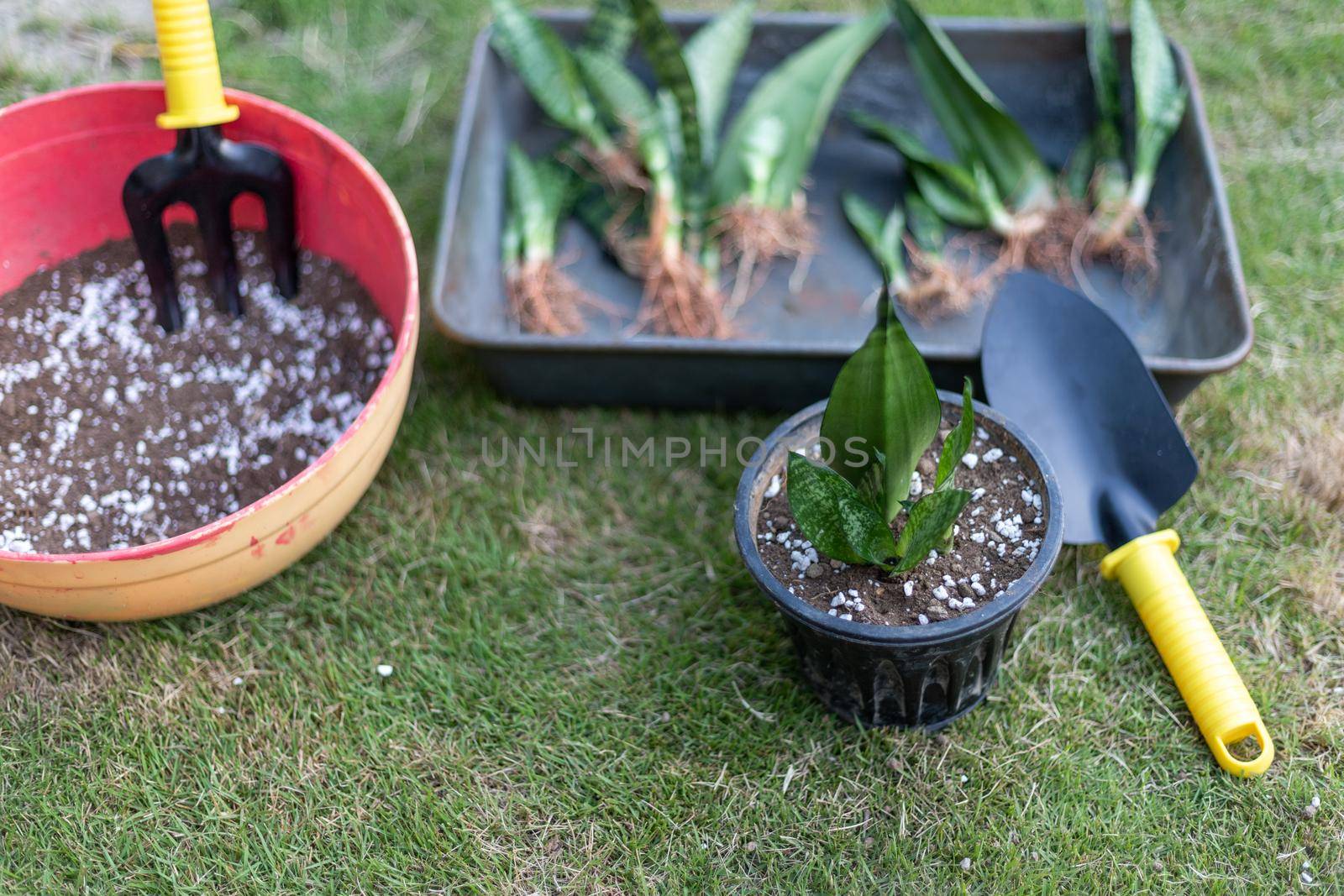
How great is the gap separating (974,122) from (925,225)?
0.57 ft

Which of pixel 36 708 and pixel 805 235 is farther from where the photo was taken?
pixel 805 235

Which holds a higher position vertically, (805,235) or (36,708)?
(805,235)

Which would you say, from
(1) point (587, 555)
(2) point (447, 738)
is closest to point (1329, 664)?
(1) point (587, 555)

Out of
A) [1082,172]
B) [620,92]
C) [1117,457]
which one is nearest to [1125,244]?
[1082,172]

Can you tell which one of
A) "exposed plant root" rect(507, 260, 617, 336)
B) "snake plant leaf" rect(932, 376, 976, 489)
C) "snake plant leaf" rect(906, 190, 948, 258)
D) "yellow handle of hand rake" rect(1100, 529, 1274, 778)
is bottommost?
"yellow handle of hand rake" rect(1100, 529, 1274, 778)

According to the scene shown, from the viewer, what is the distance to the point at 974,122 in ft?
5.54

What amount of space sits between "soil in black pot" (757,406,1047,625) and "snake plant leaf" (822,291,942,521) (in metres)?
0.09

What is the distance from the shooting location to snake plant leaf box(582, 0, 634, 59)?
68.2 inches

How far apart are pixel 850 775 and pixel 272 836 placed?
25.3 inches

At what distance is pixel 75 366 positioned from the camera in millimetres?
1440

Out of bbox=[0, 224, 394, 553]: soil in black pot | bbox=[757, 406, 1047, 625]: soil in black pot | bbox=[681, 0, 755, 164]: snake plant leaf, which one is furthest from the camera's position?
bbox=[681, 0, 755, 164]: snake plant leaf

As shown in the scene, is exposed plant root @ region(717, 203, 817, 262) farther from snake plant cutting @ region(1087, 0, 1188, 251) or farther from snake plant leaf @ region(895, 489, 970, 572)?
snake plant leaf @ region(895, 489, 970, 572)

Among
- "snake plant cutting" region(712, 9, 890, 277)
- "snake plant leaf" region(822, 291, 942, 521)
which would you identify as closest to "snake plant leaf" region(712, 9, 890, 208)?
"snake plant cutting" region(712, 9, 890, 277)

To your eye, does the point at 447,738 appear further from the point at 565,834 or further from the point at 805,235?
the point at 805,235
